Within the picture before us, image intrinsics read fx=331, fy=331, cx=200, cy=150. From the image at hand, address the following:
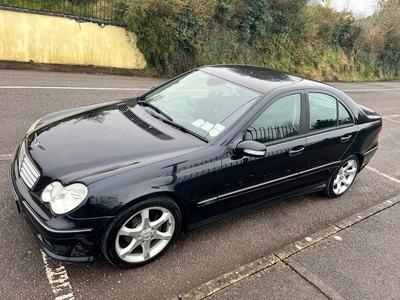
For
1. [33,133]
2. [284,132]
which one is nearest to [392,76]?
[284,132]

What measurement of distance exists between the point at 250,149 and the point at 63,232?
163 centimetres

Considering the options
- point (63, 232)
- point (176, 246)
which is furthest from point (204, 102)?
point (63, 232)

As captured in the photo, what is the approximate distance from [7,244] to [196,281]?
1.61 m

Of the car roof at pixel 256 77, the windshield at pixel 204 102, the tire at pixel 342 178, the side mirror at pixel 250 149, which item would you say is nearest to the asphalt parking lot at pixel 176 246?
the tire at pixel 342 178

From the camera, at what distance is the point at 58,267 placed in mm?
2660

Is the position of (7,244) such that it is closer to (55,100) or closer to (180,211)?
(180,211)

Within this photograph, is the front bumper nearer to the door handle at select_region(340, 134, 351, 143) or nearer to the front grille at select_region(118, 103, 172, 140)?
the front grille at select_region(118, 103, 172, 140)

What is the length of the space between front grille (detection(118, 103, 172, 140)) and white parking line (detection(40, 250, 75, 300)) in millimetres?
1349

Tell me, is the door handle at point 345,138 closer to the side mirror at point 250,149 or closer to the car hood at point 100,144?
the side mirror at point 250,149

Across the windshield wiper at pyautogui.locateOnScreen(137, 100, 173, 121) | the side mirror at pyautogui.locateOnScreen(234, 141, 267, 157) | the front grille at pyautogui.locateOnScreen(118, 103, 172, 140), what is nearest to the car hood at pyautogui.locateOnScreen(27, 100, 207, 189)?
the front grille at pyautogui.locateOnScreen(118, 103, 172, 140)

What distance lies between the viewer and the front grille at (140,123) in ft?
9.87

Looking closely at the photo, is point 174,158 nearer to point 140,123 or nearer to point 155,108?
point 140,123

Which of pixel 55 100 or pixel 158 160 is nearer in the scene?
pixel 158 160

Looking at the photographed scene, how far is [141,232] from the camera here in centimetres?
269
